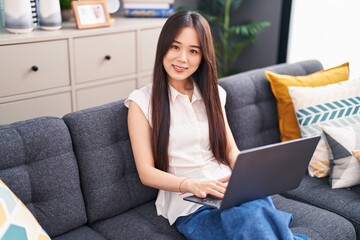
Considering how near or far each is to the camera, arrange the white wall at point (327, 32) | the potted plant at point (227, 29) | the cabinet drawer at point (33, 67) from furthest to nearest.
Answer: the potted plant at point (227, 29) → the white wall at point (327, 32) → the cabinet drawer at point (33, 67)

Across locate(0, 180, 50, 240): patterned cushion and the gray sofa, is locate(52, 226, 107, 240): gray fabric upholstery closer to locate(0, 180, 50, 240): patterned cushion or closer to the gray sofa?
the gray sofa

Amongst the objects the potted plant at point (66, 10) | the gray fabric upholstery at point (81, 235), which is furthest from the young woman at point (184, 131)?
the potted plant at point (66, 10)

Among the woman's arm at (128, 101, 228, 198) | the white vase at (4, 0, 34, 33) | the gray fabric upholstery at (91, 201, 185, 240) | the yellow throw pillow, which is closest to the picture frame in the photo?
the white vase at (4, 0, 34, 33)

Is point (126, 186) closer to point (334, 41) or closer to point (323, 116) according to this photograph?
point (323, 116)

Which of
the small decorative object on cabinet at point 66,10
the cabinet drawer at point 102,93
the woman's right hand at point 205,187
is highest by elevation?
the small decorative object on cabinet at point 66,10

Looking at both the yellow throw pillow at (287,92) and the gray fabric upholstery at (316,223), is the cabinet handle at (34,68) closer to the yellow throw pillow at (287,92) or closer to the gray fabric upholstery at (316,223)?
the yellow throw pillow at (287,92)

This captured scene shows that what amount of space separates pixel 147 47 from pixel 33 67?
794mm

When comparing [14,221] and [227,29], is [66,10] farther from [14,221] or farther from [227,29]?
[14,221]

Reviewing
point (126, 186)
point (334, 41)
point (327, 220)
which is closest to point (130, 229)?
point (126, 186)

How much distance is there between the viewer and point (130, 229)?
6.72 ft

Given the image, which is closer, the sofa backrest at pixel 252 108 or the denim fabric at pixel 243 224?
the denim fabric at pixel 243 224

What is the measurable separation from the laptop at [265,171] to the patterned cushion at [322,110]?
558mm

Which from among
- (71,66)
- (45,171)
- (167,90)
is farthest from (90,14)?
(45,171)

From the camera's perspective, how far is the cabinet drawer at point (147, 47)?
3416 mm
